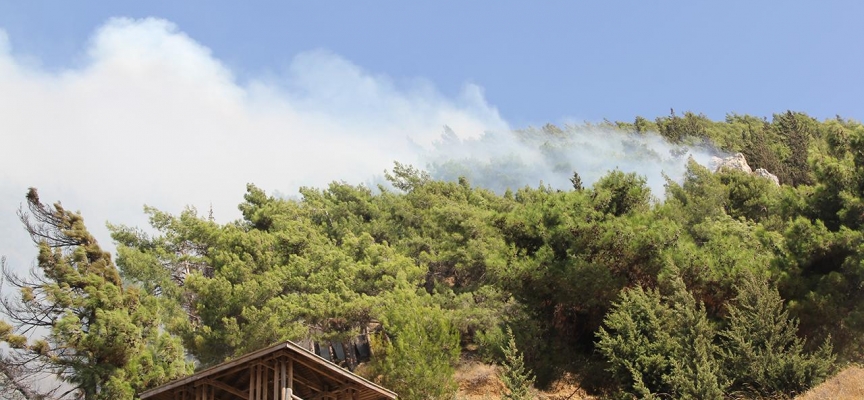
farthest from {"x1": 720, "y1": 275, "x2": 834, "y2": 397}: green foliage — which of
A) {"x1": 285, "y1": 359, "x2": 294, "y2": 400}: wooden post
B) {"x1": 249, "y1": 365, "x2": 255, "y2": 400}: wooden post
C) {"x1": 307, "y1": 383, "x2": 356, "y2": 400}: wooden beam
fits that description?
{"x1": 249, "y1": 365, "x2": 255, "y2": 400}: wooden post

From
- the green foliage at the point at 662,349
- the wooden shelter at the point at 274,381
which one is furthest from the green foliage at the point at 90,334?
the green foliage at the point at 662,349

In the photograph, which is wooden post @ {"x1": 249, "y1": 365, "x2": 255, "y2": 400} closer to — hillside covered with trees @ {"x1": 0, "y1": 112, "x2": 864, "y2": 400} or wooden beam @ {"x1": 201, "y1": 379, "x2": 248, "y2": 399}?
wooden beam @ {"x1": 201, "y1": 379, "x2": 248, "y2": 399}

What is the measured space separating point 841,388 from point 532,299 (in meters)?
8.04

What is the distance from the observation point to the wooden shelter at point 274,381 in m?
14.9

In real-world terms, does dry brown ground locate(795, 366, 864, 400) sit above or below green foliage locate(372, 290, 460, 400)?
below

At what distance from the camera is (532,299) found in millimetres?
21422

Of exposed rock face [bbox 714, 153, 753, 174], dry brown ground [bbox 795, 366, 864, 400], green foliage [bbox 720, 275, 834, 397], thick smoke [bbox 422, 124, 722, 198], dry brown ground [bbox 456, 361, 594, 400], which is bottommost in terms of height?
dry brown ground [bbox 795, 366, 864, 400]

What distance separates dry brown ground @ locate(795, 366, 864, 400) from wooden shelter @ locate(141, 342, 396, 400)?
29.5 ft

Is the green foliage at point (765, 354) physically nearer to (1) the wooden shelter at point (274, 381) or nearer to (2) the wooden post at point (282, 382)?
(1) the wooden shelter at point (274, 381)

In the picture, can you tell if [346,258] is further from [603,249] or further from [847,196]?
[847,196]

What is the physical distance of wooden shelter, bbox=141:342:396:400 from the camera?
1495cm

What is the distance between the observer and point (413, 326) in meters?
22.6

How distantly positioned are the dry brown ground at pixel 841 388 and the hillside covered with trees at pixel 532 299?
390 mm

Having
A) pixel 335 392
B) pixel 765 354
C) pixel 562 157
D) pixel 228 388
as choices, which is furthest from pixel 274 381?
pixel 562 157
